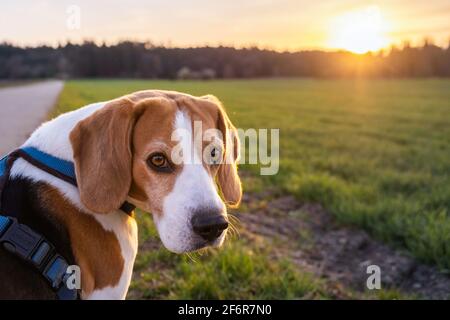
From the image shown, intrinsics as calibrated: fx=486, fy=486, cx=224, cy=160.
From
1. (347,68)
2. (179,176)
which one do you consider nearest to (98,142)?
(179,176)

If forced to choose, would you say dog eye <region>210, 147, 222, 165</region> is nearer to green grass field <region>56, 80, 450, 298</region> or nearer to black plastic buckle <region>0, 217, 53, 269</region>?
black plastic buckle <region>0, 217, 53, 269</region>

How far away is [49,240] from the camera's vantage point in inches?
98.4

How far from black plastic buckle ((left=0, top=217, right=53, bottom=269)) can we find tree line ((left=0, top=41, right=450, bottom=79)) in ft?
152

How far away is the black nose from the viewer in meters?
2.58

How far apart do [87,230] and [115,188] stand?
27 centimetres

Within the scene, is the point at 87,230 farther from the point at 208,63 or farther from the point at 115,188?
the point at 208,63

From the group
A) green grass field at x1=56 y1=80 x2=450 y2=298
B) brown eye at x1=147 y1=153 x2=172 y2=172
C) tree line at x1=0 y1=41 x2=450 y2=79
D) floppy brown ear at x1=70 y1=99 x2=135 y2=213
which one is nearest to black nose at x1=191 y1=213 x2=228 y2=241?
brown eye at x1=147 y1=153 x2=172 y2=172

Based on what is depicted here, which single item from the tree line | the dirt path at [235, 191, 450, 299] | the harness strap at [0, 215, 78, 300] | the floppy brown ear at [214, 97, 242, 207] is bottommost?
the dirt path at [235, 191, 450, 299]

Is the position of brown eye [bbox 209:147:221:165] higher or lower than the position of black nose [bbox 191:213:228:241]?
higher

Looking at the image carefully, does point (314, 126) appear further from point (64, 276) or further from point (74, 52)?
point (74, 52)

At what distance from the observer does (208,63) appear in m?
61.0

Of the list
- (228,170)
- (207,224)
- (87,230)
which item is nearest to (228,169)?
(228,170)

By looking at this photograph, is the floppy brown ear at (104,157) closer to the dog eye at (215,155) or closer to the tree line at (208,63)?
the dog eye at (215,155)

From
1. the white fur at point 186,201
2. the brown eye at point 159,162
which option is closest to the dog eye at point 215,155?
the white fur at point 186,201
